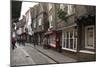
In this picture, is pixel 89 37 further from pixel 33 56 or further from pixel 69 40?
pixel 33 56

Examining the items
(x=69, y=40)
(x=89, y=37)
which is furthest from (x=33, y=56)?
(x=89, y=37)

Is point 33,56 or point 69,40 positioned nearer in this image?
point 33,56

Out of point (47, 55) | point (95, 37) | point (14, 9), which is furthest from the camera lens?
point (95, 37)

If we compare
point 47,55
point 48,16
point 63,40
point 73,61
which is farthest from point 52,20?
point 73,61

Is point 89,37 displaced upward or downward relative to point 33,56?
upward

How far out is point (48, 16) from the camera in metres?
2.84

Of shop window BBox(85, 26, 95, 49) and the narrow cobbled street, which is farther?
shop window BBox(85, 26, 95, 49)

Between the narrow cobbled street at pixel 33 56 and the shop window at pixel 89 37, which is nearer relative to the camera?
the narrow cobbled street at pixel 33 56

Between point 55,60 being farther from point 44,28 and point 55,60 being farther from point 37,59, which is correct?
point 44,28

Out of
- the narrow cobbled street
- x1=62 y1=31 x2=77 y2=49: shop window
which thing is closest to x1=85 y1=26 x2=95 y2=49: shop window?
x1=62 y1=31 x2=77 y2=49: shop window

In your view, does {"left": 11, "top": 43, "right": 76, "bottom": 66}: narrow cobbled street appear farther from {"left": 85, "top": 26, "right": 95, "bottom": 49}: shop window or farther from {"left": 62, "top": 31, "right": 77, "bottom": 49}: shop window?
{"left": 85, "top": 26, "right": 95, "bottom": 49}: shop window

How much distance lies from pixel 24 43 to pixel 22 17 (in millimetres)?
439

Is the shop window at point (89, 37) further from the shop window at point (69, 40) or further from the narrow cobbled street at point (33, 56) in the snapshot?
the narrow cobbled street at point (33, 56)

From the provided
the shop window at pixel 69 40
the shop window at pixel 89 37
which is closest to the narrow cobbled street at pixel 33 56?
the shop window at pixel 69 40
